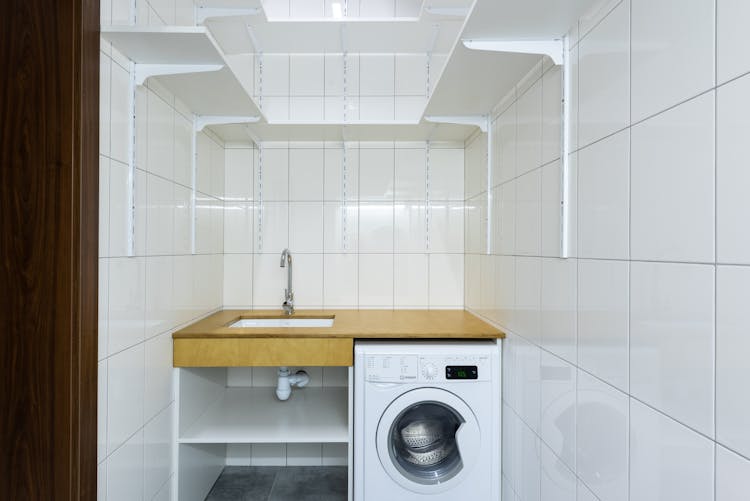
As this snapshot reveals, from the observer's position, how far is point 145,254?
1586mm

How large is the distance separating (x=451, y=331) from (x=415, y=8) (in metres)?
1.87

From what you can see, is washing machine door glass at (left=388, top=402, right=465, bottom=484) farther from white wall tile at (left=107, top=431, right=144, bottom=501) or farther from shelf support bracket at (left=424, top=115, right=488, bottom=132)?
shelf support bracket at (left=424, top=115, right=488, bottom=132)

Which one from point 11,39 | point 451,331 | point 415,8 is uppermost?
point 415,8

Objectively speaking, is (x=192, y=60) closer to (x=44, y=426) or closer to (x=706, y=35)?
(x=44, y=426)

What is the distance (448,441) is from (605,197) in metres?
1.33

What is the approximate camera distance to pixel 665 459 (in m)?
0.86

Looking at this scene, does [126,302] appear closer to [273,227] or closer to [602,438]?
[273,227]

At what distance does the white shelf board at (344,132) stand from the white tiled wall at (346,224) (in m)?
0.10

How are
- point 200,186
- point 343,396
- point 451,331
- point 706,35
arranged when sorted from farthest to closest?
1. point 343,396
2. point 200,186
3. point 451,331
4. point 706,35

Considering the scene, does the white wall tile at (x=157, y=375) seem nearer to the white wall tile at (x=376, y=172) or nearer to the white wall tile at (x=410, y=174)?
the white wall tile at (x=376, y=172)

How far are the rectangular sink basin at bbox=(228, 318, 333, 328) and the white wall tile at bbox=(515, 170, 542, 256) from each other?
117 cm

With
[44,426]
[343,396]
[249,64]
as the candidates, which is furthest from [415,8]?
[44,426]

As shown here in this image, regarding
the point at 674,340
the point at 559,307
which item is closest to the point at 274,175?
the point at 559,307

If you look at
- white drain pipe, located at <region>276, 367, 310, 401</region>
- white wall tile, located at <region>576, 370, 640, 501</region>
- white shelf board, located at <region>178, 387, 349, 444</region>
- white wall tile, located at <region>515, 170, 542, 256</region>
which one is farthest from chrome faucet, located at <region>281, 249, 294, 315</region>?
white wall tile, located at <region>576, 370, 640, 501</region>
